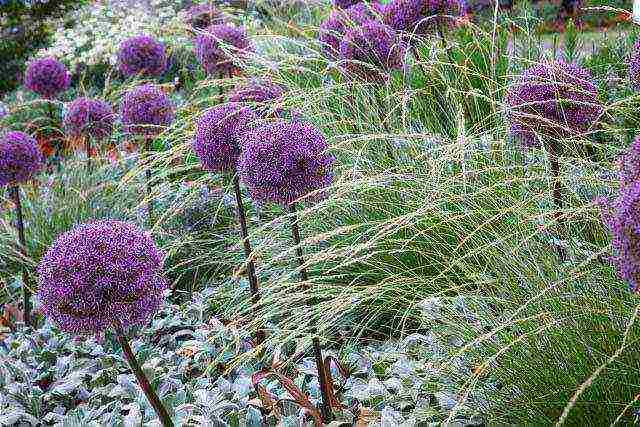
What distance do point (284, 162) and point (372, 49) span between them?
1488 millimetres

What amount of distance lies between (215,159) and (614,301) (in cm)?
112

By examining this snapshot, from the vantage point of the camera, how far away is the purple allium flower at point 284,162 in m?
1.89

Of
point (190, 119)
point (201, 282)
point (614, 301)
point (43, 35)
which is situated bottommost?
point (201, 282)

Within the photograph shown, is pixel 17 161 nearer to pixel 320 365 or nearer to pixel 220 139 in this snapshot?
pixel 220 139

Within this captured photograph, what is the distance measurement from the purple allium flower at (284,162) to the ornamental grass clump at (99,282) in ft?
1.08

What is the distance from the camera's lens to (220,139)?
222 centimetres

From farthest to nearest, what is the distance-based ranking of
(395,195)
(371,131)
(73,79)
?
(73,79) < (371,131) < (395,195)

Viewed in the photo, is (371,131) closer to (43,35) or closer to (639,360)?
(639,360)

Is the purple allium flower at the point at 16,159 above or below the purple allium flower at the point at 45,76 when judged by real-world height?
below

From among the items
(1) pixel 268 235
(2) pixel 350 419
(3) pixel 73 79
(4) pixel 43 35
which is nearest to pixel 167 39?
(3) pixel 73 79

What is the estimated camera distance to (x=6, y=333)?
309cm

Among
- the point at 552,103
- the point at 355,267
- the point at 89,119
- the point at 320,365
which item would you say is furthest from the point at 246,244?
the point at 89,119

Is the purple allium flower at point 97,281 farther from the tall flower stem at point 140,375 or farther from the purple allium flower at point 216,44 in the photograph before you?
the purple allium flower at point 216,44

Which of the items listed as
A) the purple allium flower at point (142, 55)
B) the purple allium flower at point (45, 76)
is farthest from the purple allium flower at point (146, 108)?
the purple allium flower at point (45, 76)
